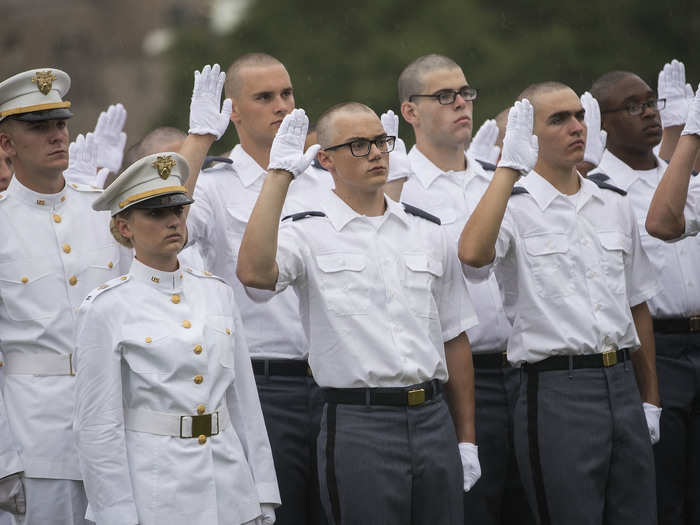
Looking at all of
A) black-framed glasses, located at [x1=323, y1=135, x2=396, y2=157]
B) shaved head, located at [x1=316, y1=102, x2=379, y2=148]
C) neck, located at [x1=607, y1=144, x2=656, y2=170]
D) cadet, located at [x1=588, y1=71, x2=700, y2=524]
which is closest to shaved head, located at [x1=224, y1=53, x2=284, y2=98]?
shaved head, located at [x1=316, y1=102, x2=379, y2=148]

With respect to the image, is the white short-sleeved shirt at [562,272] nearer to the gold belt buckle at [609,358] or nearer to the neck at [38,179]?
the gold belt buckle at [609,358]

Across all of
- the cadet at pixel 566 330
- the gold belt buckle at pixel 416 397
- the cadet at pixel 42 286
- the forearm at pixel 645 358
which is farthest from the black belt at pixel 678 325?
the cadet at pixel 42 286

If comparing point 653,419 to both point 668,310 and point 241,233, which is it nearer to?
point 668,310

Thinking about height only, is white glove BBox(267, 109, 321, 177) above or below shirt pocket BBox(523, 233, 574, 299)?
above

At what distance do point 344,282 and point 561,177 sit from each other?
4.18 ft

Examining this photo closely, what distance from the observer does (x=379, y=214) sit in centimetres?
516

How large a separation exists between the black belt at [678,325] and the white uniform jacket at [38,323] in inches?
108

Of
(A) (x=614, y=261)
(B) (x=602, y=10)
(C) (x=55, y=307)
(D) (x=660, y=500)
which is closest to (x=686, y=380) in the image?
(D) (x=660, y=500)

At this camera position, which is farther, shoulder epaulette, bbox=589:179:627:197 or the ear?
the ear

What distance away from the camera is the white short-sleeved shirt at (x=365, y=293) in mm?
4859

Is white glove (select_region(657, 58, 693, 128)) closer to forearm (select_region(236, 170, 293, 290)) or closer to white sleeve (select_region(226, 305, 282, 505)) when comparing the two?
forearm (select_region(236, 170, 293, 290))

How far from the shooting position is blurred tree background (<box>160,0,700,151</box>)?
1830 cm

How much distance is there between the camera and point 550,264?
5488 millimetres

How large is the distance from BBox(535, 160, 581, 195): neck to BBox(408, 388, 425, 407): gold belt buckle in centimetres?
130
